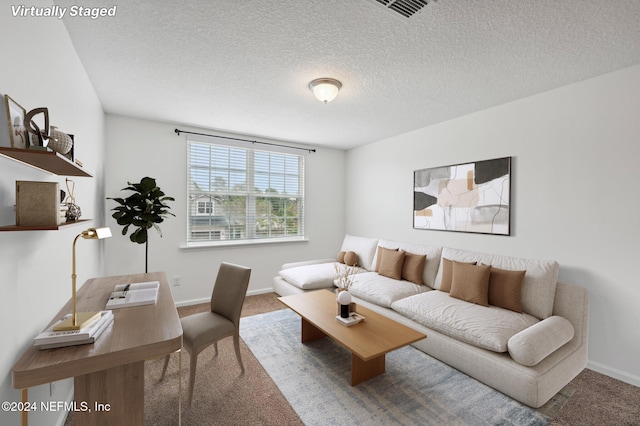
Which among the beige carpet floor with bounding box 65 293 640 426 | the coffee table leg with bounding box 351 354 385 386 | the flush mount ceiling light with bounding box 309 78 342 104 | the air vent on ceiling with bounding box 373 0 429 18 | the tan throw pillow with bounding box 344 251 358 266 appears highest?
the air vent on ceiling with bounding box 373 0 429 18

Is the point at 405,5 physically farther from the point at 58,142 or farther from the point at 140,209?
the point at 140,209

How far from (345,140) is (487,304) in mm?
3206

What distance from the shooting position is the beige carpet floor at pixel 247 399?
179cm

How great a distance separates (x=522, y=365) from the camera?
195 centimetres

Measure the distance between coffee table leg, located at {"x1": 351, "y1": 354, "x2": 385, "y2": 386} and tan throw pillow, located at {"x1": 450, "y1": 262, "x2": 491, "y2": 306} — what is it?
113cm

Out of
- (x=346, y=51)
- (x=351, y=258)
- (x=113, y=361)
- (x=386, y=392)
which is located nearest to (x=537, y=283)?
(x=386, y=392)

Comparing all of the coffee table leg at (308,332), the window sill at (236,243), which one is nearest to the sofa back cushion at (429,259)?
the coffee table leg at (308,332)

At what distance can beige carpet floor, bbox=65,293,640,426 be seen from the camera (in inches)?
70.5

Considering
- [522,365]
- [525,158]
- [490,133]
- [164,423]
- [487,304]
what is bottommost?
[164,423]

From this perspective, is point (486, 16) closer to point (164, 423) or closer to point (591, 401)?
point (591, 401)

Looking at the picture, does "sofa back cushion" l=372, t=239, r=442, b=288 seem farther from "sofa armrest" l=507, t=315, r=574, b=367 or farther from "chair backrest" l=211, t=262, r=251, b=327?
"chair backrest" l=211, t=262, r=251, b=327

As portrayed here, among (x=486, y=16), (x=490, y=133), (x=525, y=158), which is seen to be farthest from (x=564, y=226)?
(x=486, y=16)

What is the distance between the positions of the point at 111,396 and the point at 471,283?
293cm

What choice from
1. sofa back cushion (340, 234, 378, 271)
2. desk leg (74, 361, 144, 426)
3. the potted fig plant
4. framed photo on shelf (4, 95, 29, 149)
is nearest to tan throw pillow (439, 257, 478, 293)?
sofa back cushion (340, 234, 378, 271)
